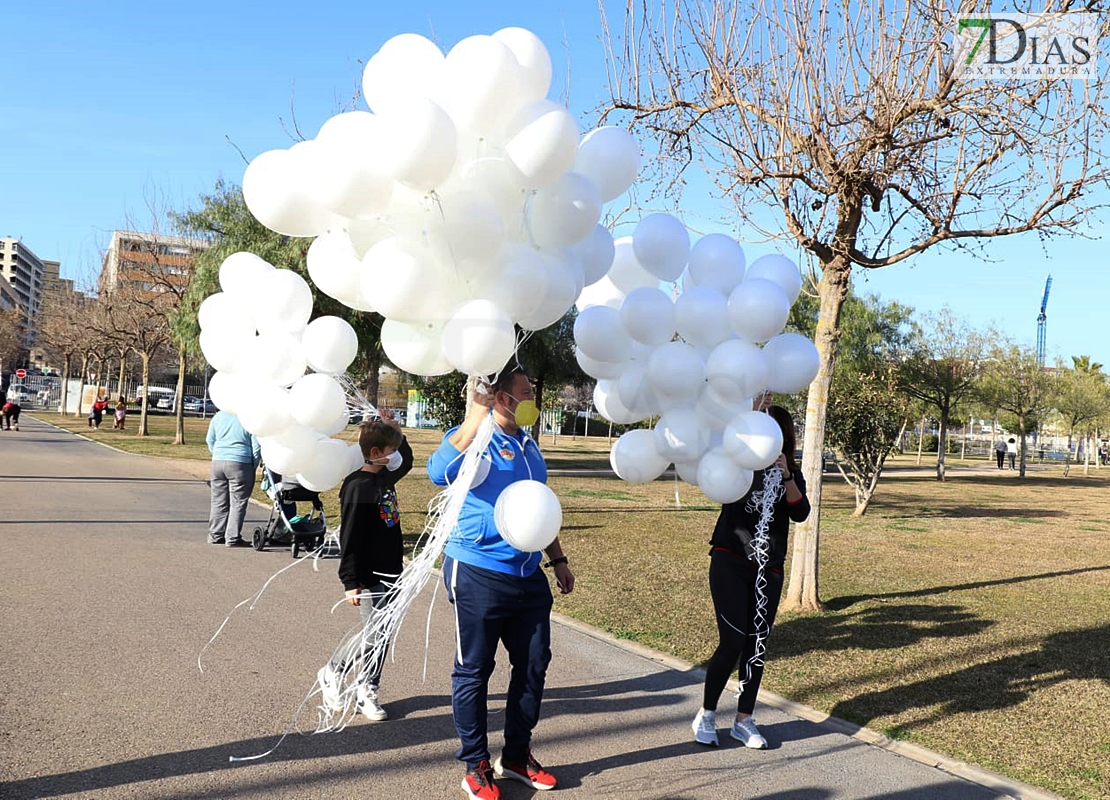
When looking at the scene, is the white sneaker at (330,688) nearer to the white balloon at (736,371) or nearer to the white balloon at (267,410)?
the white balloon at (267,410)

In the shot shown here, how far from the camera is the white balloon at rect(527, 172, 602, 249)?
11.5 ft

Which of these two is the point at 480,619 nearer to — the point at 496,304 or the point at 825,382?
the point at 496,304

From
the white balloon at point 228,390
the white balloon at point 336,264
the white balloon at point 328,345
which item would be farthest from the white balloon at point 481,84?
the white balloon at point 228,390

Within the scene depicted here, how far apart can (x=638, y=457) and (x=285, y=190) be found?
2.02 metres

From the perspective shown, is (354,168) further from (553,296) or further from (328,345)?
(553,296)

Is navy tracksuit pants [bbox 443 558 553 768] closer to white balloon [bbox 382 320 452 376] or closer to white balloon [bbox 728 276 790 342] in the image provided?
white balloon [bbox 382 320 452 376]

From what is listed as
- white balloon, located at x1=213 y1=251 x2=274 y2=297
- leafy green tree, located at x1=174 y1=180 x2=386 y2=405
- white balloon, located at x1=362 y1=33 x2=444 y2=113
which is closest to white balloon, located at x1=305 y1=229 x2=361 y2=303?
white balloon, located at x1=213 y1=251 x2=274 y2=297

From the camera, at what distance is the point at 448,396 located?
18.5m

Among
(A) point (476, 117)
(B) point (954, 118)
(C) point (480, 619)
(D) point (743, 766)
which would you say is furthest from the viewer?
(B) point (954, 118)

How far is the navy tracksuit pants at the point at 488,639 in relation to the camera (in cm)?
372

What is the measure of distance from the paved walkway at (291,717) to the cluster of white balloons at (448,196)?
1499 mm

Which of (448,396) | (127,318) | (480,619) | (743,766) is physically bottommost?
(743,766)

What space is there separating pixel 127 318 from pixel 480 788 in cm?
3190

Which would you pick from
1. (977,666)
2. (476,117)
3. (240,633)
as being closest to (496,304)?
(476,117)
